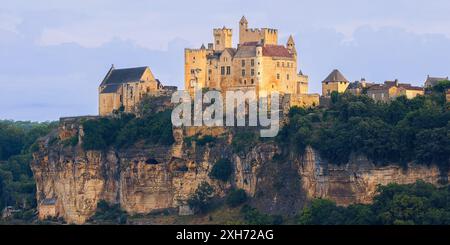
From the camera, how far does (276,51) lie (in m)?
83.9

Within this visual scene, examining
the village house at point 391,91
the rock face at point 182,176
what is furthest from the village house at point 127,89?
the village house at point 391,91

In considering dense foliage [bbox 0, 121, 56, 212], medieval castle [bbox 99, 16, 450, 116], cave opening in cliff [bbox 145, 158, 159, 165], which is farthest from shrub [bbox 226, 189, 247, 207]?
dense foliage [bbox 0, 121, 56, 212]

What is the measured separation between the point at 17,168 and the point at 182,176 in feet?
77.9

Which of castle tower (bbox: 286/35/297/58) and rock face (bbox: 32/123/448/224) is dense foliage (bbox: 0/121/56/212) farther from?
castle tower (bbox: 286/35/297/58)

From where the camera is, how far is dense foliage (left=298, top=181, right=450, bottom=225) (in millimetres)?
67812

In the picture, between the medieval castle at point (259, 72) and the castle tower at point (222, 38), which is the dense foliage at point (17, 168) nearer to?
the medieval castle at point (259, 72)

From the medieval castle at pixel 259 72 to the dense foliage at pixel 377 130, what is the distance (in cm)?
258

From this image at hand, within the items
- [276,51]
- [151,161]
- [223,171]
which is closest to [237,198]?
[223,171]

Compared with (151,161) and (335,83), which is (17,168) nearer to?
(151,161)

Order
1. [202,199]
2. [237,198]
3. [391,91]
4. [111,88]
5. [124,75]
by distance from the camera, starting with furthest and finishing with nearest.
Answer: [124,75]
[111,88]
[391,91]
[202,199]
[237,198]
